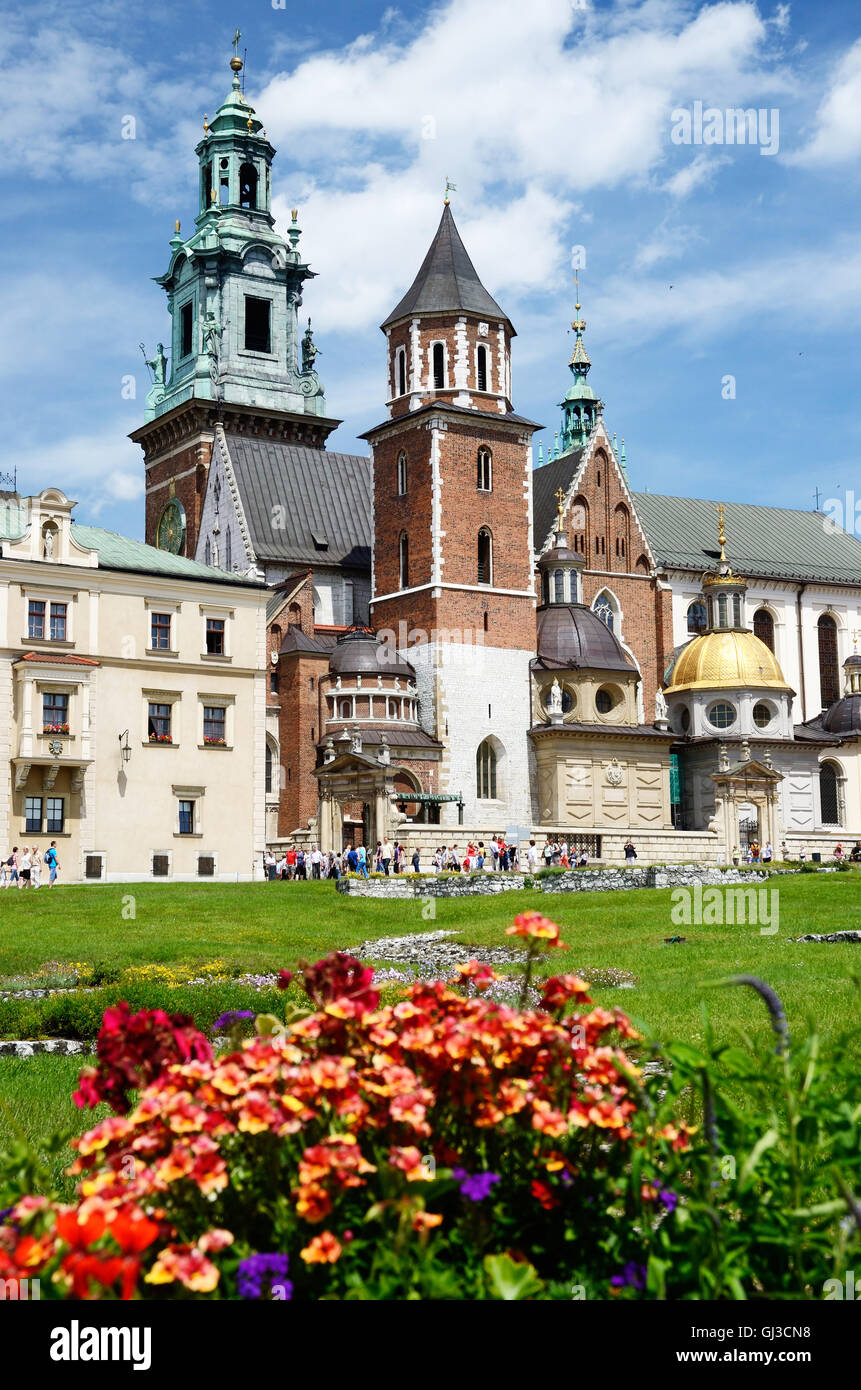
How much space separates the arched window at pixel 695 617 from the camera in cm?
7231

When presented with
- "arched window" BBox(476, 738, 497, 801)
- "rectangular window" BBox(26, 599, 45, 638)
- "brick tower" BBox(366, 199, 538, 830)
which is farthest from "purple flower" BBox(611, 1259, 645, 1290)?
"arched window" BBox(476, 738, 497, 801)

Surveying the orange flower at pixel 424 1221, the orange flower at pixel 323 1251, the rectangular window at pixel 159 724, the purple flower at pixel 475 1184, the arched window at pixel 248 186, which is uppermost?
the arched window at pixel 248 186

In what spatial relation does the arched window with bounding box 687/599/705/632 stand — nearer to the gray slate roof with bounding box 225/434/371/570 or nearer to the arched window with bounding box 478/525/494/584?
the arched window with bounding box 478/525/494/584

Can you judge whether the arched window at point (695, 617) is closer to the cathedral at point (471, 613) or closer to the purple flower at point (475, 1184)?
the cathedral at point (471, 613)

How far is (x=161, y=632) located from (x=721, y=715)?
93.0 feet

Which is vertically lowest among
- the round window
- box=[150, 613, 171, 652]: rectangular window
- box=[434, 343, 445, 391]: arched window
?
the round window

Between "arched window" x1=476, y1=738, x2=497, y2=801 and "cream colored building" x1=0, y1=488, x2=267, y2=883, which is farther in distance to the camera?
"arched window" x1=476, y1=738, x2=497, y2=801

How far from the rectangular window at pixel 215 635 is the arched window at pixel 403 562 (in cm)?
1461

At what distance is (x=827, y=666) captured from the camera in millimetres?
77375

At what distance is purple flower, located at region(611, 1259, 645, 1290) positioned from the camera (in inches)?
149

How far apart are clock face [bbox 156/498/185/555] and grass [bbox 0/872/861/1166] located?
3654 cm

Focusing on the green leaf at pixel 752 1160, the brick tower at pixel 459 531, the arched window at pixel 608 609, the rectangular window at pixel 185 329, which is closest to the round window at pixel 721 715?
the arched window at pixel 608 609

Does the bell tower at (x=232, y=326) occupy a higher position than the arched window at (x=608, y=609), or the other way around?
the bell tower at (x=232, y=326)
